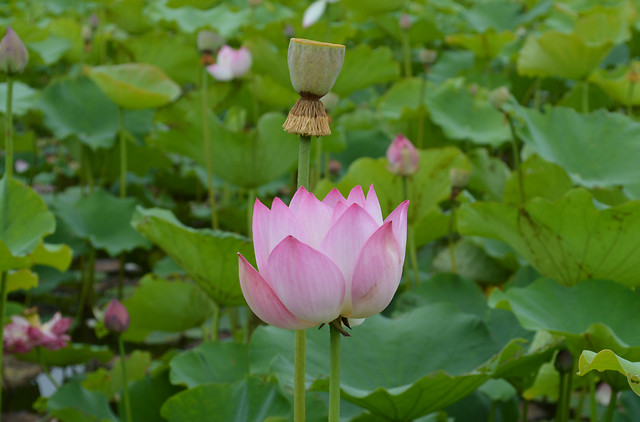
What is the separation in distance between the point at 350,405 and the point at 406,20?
1445 mm

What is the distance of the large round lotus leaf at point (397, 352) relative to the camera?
0.87 m

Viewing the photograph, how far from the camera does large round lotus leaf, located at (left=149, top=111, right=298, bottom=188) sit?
1.55m

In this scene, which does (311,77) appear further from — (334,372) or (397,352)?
(397,352)

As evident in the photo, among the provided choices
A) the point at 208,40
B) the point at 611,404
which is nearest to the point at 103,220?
the point at 208,40

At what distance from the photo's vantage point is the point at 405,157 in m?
1.23

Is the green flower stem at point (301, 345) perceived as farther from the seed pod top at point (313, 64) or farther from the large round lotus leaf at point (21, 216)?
the large round lotus leaf at point (21, 216)

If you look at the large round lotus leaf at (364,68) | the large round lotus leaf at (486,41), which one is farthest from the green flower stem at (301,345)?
the large round lotus leaf at (486,41)

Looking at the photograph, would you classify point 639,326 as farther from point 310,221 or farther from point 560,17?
point 560,17

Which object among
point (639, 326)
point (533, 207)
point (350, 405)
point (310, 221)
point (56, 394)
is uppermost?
point (310, 221)

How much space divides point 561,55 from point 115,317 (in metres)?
1.22

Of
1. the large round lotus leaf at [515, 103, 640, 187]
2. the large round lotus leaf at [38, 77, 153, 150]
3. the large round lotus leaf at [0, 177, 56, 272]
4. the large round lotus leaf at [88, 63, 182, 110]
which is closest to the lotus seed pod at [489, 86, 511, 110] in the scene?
the large round lotus leaf at [515, 103, 640, 187]

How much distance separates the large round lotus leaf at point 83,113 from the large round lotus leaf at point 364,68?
0.55 meters

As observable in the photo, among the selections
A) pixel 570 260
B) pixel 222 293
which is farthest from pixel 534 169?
pixel 222 293

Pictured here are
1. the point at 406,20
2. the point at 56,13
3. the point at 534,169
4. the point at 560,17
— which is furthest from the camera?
the point at 56,13
